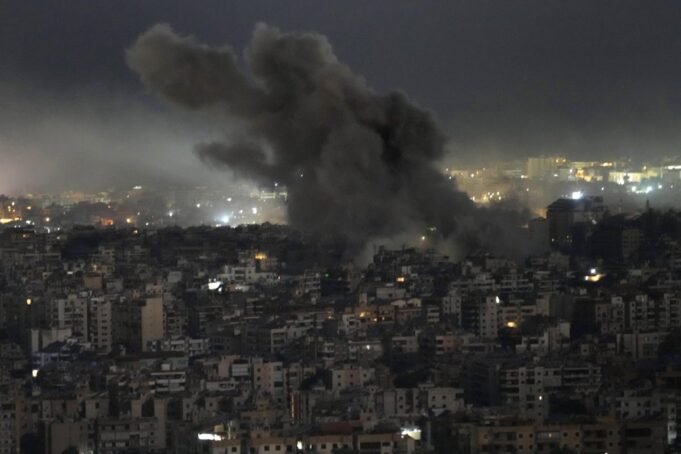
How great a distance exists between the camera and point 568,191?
1758 inches

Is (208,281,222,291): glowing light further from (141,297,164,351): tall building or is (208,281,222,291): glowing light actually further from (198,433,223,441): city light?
(198,433,223,441): city light

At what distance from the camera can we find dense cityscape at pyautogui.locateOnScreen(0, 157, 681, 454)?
53.2ft

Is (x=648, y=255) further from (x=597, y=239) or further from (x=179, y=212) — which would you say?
(x=179, y=212)

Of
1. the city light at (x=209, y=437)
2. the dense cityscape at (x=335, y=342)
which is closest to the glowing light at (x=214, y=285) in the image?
the dense cityscape at (x=335, y=342)

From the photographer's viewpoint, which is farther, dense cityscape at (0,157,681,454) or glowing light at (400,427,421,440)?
dense cityscape at (0,157,681,454)

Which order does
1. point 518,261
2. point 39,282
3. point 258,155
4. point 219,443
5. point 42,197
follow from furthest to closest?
1. point 42,197
2. point 258,155
3. point 518,261
4. point 39,282
5. point 219,443

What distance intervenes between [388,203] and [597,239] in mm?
3388

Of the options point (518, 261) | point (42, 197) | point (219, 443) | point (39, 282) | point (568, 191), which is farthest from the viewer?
point (42, 197)

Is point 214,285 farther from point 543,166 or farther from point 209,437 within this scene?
point 543,166

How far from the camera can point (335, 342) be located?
2061cm

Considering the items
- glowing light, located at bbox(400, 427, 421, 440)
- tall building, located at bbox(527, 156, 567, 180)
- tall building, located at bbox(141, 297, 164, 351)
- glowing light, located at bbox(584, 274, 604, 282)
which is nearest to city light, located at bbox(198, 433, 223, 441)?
glowing light, located at bbox(400, 427, 421, 440)

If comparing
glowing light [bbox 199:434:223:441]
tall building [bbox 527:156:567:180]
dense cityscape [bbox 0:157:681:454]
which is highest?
tall building [bbox 527:156:567:180]

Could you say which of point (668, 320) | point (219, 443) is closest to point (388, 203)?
point (668, 320)

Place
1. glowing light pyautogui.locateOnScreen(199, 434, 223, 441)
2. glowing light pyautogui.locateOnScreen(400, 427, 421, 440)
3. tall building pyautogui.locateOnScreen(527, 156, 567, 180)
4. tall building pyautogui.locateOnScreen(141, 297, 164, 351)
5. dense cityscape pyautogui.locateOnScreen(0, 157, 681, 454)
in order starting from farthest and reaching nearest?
tall building pyautogui.locateOnScreen(527, 156, 567, 180) < tall building pyautogui.locateOnScreen(141, 297, 164, 351) < dense cityscape pyautogui.locateOnScreen(0, 157, 681, 454) < glowing light pyautogui.locateOnScreen(400, 427, 421, 440) < glowing light pyautogui.locateOnScreen(199, 434, 223, 441)
